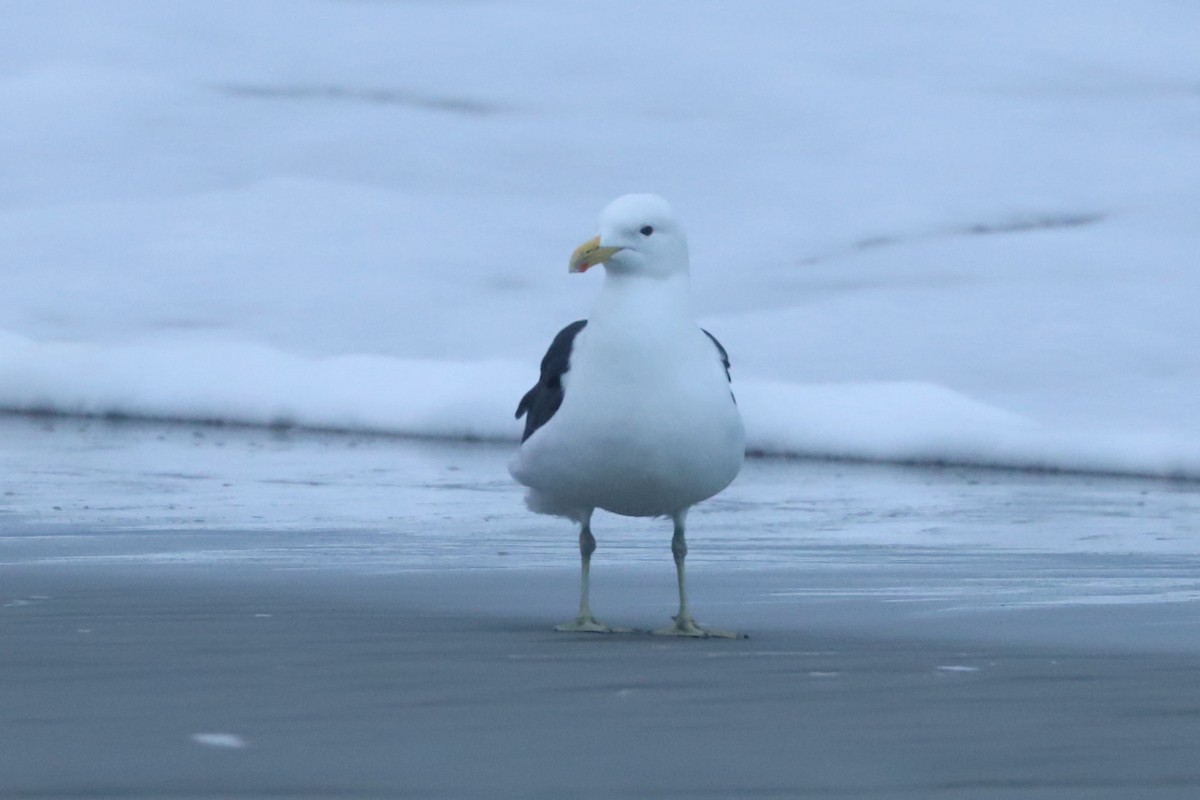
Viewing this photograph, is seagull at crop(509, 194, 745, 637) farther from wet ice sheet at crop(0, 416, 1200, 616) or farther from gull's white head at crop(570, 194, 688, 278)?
wet ice sheet at crop(0, 416, 1200, 616)

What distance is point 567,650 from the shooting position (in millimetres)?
4504

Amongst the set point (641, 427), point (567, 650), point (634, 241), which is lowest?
point (567, 650)

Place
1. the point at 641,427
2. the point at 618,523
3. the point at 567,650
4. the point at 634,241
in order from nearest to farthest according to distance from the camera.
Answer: the point at 567,650
the point at 641,427
the point at 634,241
the point at 618,523

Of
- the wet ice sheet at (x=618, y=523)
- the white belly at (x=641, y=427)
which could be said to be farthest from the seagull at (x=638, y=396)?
the wet ice sheet at (x=618, y=523)

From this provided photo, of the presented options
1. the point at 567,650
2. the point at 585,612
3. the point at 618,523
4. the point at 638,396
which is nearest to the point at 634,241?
the point at 638,396

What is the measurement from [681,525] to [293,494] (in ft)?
13.0

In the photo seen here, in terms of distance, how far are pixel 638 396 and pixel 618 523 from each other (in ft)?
11.3

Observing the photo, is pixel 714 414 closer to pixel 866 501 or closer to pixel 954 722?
pixel 954 722

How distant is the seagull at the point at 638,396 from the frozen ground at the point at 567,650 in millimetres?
433

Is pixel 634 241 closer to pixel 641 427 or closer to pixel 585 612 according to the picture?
pixel 641 427

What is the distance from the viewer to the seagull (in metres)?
5.02

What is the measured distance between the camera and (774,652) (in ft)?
15.0

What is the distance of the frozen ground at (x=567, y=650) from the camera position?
304 cm

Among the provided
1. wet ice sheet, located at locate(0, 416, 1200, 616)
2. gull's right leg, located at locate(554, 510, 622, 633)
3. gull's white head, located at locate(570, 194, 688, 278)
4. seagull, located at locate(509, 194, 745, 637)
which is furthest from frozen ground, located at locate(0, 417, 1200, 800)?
gull's white head, located at locate(570, 194, 688, 278)
